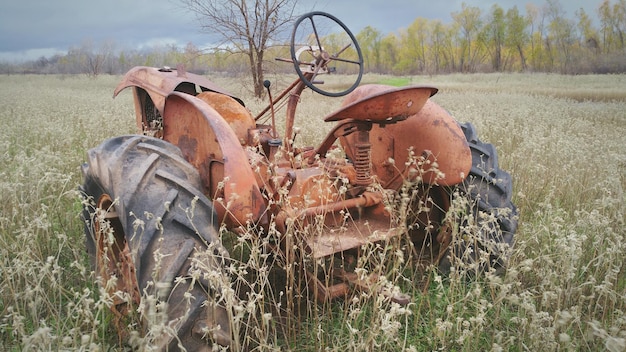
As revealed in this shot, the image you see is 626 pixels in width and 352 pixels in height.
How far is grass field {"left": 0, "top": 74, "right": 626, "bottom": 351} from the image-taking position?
1.79 m

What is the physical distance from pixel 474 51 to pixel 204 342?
175ft

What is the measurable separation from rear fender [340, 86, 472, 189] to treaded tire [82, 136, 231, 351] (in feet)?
4.02

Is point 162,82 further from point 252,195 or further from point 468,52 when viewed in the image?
point 468,52

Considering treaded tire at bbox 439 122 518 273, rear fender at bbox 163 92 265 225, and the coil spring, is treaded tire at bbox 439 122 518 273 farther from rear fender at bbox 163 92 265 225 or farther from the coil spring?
rear fender at bbox 163 92 265 225

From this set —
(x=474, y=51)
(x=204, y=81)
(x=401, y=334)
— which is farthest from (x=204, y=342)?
(x=474, y=51)

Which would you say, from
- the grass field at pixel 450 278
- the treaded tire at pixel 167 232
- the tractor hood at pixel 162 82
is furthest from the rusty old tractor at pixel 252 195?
the tractor hood at pixel 162 82

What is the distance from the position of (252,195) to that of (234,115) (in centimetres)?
125

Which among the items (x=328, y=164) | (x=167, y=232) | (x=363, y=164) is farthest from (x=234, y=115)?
(x=167, y=232)

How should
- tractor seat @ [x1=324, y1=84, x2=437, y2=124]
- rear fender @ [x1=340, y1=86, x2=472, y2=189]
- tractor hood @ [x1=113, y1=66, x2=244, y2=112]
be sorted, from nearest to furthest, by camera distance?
tractor seat @ [x1=324, y1=84, x2=437, y2=124]
rear fender @ [x1=340, y1=86, x2=472, y2=189]
tractor hood @ [x1=113, y1=66, x2=244, y2=112]

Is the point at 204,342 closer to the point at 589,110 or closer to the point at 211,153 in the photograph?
the point at 211,153

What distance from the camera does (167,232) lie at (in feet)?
5.99

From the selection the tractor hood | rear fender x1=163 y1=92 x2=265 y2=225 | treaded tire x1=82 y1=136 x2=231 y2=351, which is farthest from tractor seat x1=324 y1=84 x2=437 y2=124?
the tractor hood

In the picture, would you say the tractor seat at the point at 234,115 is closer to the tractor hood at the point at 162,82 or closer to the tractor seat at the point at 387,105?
the tractor hood at the point at 162,82

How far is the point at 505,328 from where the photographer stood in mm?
2486
